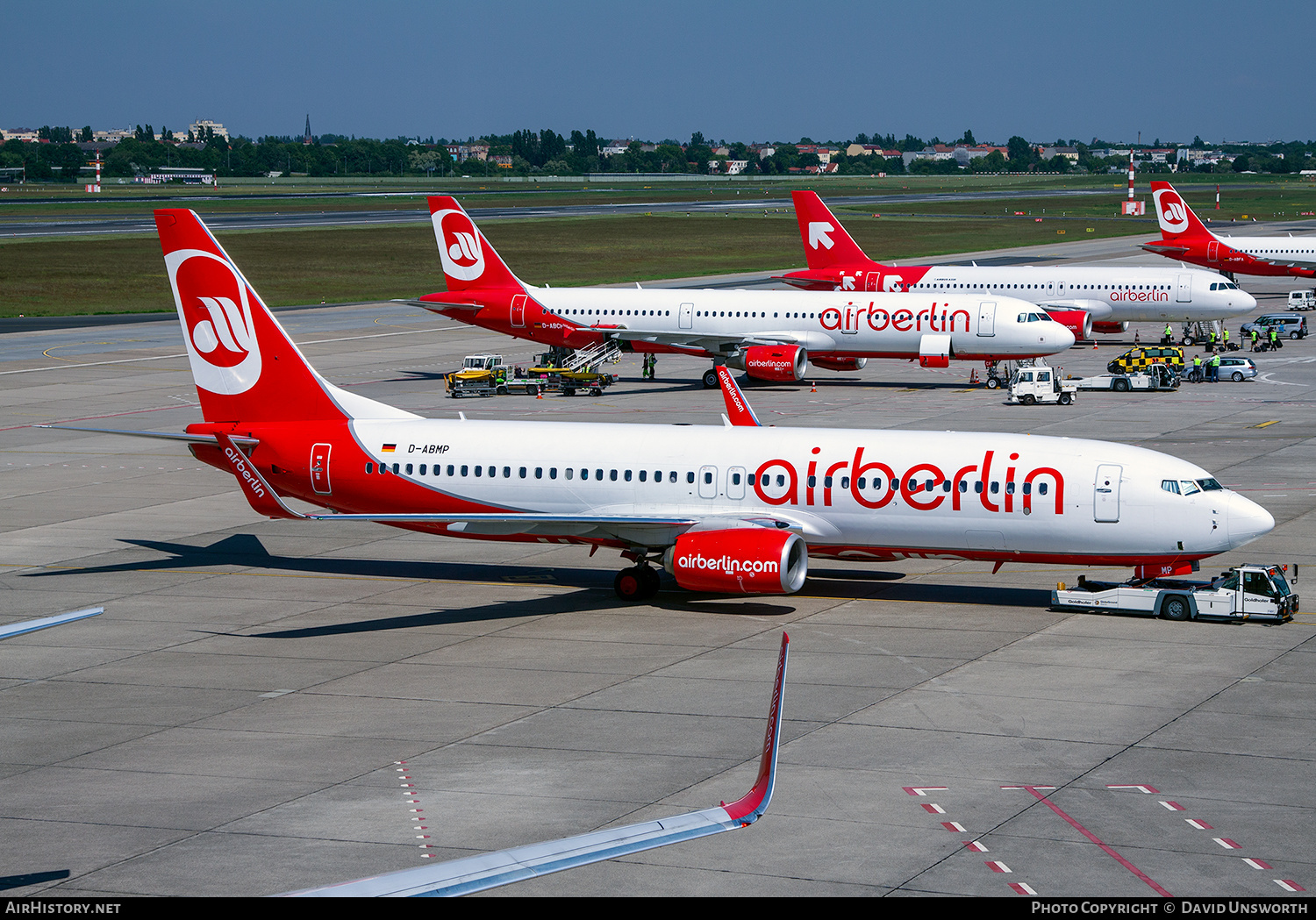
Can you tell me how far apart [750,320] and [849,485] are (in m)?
44.3

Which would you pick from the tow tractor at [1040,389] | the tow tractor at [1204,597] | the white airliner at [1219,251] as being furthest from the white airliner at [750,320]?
the white airliner at [1219,251]

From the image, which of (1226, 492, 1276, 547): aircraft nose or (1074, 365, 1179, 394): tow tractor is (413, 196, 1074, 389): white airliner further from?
(1226, 492, 1276, 547): aircraft nose

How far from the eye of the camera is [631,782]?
2412cm

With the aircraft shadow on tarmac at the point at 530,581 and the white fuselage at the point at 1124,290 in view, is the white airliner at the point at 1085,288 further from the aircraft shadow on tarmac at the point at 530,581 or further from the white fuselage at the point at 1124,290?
the aircraft shadow on tarmac at the point at 530,581

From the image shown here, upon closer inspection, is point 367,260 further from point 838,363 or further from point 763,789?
point 763,789

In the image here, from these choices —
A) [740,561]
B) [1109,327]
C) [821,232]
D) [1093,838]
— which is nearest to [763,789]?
[1093,838]

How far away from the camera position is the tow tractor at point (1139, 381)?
7700 cm

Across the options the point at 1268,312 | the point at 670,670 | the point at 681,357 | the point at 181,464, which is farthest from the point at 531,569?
the point at 1268,312

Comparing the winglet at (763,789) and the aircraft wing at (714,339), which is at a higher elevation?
the winglet at (763,789)

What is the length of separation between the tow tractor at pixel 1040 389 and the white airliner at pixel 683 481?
116 ft

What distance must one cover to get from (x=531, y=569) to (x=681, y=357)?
58.4 metres

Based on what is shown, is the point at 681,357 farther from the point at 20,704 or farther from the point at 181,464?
the point at 20,704

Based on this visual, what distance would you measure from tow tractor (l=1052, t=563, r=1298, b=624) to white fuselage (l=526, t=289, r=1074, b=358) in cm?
4272
